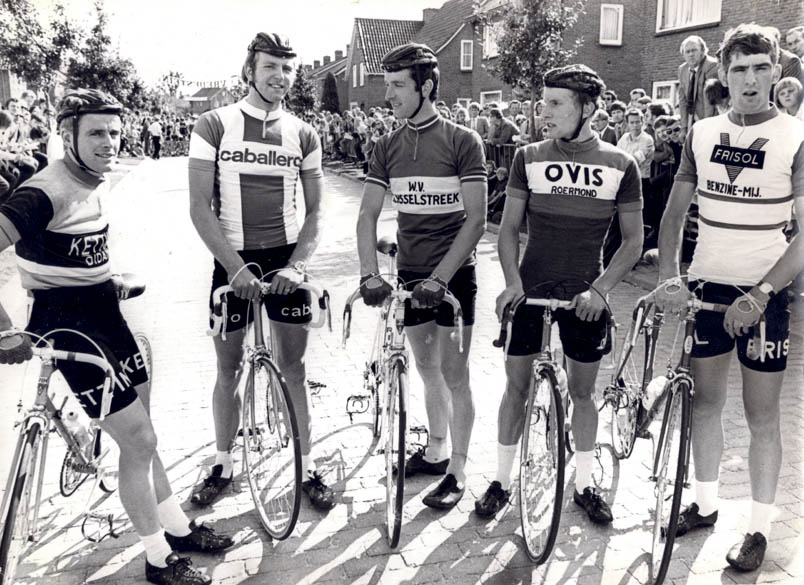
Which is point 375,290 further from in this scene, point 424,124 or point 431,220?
point 424,124

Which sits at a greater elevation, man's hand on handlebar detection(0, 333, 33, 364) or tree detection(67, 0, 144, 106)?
tree detection(67, 0, 144, 106)

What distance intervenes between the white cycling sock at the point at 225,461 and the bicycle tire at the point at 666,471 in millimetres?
2361

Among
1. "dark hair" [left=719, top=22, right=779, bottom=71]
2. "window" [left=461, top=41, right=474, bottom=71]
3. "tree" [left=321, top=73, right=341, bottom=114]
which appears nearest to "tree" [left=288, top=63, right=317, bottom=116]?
"tree" [left=321, top=73, right=341, bottom=114]

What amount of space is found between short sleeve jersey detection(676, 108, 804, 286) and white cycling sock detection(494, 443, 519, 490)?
1393 mm

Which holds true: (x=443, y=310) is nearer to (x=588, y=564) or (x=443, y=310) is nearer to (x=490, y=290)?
(x=588, y=564)

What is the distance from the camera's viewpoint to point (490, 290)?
9.60m

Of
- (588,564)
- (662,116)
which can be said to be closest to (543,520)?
(588,564)

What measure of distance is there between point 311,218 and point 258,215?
0.31m

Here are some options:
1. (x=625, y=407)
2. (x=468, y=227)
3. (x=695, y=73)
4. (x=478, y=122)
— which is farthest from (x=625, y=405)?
(x=478, y=122)

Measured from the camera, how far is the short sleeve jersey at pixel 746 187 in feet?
11.0

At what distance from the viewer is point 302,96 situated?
160 feet

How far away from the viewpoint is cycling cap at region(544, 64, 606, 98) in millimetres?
3561

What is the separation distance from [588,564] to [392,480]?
1028mm

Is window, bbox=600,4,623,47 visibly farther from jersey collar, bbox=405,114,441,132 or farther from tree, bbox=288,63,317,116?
jersey collar, bbox=405,114,441,132
